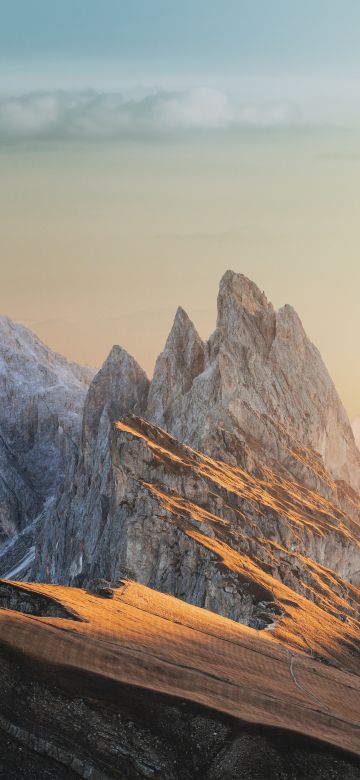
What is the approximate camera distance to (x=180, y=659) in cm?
9850

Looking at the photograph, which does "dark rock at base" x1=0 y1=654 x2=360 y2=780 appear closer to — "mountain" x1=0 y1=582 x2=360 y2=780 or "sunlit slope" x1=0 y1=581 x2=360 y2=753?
"mountain" x1=0 y1=582 x2=360 y2=780

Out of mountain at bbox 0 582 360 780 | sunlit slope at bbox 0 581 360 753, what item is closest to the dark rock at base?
mountain at bbox 0 582 360 780

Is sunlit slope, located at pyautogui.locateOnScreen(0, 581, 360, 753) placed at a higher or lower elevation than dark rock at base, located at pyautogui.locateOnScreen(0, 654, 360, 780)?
higher

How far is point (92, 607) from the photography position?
11500cm

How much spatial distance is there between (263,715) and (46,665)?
16.7 metres

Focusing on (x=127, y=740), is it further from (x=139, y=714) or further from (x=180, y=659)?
(x=180, y=659)

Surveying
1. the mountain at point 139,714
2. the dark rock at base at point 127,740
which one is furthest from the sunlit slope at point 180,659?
the dark rock at base at point 127,740

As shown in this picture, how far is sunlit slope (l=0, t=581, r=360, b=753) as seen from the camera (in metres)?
82.0

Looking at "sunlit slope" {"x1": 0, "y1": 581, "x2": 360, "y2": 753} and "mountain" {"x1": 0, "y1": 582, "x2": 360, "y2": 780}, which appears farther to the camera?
"sunlit slope" {"x1": 0, "y1": 581, "x2": 360, "y2": 753}

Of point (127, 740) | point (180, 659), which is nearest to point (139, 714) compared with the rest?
point (127, 740)

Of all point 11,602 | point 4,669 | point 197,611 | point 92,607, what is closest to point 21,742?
point 4,669

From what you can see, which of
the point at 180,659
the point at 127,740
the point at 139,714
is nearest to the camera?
the point at 127,740

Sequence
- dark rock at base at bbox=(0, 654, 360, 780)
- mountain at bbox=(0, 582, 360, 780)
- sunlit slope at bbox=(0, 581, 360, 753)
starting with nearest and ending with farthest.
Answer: dark rock at base at bbox=(0, 654, 360, 780)
mountain at bbox=(0, 582, 360, 780)
sunlit slope at bbox=(0, 581, 360, 753)

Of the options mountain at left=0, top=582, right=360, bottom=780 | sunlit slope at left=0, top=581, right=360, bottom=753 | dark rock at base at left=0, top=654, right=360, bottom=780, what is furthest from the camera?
sunlit slope at left=0, top=581, right=360, bottom=753
